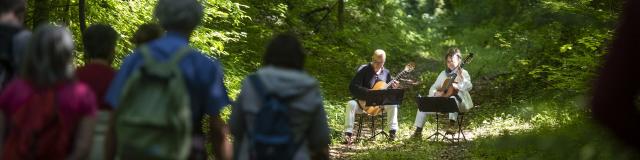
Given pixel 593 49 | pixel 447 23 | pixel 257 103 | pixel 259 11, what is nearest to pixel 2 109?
pixel 257 103

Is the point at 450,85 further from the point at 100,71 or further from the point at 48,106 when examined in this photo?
the point at 48,106

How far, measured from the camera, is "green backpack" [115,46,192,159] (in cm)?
335

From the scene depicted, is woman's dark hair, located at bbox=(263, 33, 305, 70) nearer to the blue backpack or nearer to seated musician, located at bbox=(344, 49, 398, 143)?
the blue backpack

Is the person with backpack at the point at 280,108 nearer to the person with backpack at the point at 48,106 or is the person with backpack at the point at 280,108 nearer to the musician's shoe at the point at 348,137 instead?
the person with backpack at the point at 48,106

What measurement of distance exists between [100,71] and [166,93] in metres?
0.72

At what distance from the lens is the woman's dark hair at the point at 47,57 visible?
341cm

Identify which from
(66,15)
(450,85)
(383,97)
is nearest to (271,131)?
(66,15)

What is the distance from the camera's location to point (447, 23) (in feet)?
87.2

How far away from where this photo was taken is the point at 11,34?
393 centimetres

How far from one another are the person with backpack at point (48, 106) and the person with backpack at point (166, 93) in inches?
5.6

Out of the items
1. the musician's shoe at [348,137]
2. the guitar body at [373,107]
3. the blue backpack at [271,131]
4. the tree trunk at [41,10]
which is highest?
the tree trunk at [41,10]

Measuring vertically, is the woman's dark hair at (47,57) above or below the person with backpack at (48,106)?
above

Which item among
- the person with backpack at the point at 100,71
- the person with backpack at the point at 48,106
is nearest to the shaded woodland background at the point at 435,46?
the person with backpack at the point at 48,106

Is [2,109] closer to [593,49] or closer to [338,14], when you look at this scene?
[593,49]
